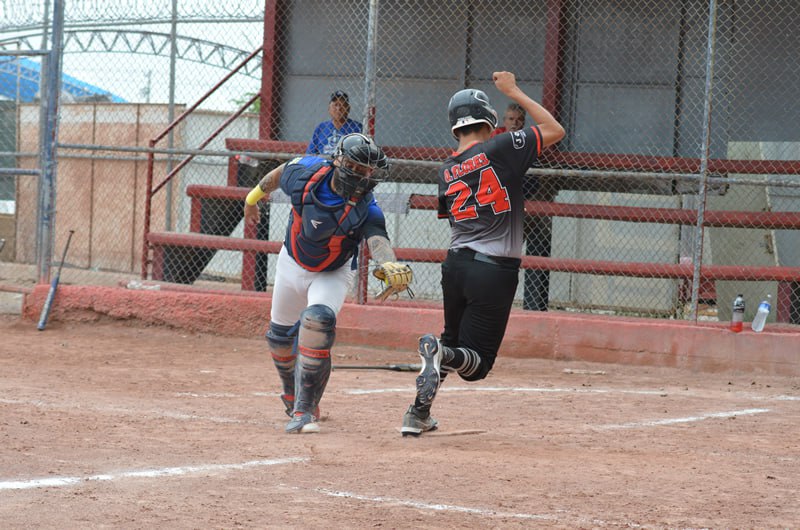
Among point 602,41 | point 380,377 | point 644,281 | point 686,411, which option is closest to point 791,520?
point 686,411

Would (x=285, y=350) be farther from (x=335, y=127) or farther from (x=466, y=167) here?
(x=335, y=127)

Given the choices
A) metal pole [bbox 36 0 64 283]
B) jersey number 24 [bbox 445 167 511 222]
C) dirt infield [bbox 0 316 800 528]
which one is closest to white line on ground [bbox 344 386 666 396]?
dirt infield [bbox 0 316 800 528]

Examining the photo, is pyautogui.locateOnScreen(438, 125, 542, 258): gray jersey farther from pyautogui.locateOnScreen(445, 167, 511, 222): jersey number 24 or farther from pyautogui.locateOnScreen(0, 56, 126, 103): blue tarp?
pyautogui.locateOnScreen(0, 56, 126, 103): blue tarp

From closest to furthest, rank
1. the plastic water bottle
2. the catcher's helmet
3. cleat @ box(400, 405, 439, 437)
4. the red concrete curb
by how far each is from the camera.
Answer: the catcher's helmet
cleat @ box(400, 405, 439, 437)
the plastic water bottle
the red concrete curb

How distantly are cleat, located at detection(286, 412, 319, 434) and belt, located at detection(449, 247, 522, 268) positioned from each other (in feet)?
4.26

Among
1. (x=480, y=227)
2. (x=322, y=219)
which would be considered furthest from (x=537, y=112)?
(x=322, y=219)

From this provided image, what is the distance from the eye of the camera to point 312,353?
6.35 metres

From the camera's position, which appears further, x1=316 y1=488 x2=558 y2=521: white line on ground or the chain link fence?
the chain link fence

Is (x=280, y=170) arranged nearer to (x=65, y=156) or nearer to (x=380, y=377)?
(x=380, y=377)

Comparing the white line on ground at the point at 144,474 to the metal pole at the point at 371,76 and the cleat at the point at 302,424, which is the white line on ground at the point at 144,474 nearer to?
the cleat at the point at 302,424

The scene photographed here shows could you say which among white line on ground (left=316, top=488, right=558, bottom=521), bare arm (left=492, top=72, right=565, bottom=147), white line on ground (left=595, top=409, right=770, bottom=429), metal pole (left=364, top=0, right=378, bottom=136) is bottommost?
white line on ground (left=595, top=409, right=770, bottom=429)

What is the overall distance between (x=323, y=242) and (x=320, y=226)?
13 centimetres

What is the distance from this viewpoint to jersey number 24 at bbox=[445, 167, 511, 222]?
5.94 m

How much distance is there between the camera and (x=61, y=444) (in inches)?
223
